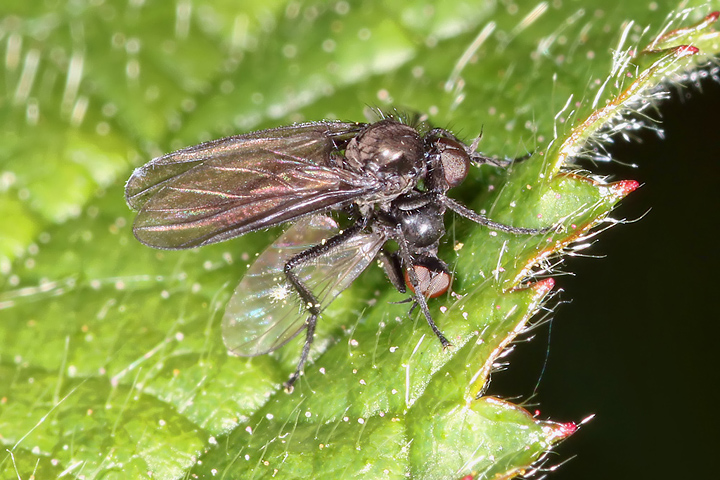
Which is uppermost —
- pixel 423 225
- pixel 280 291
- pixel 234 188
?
pixel 234 188

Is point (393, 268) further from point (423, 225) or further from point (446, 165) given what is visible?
point (446, 165)

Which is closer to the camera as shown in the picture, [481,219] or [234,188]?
[481,219]

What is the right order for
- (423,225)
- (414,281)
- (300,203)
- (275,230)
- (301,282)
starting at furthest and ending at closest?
(275,230) < (301,282) < (423,225) < (300,203) < (414,281)

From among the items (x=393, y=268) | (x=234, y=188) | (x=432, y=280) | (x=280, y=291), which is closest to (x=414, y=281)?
(x=432, y=280)

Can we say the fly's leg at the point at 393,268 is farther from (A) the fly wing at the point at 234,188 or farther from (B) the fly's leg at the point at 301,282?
(A) the fly wing at the point at 234,188

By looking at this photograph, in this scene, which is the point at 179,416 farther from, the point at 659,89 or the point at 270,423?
the point at 659,89

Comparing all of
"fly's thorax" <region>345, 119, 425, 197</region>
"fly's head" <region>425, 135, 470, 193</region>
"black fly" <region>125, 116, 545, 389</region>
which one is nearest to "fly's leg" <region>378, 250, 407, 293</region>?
"black fly" <region>125, 116, 545, 389</region>

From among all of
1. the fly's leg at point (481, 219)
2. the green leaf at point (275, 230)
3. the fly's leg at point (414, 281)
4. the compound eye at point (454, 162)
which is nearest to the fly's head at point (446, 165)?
the compound eye at point (454, 162)
